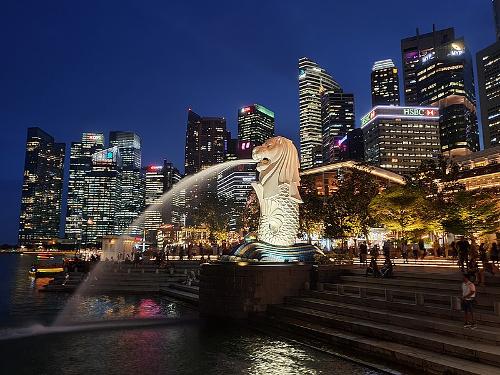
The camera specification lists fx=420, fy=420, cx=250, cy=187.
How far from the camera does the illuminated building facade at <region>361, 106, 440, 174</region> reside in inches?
6511

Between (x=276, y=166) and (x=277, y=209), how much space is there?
223cm

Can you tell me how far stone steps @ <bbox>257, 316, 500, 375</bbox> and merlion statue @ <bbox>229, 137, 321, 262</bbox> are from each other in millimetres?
4457

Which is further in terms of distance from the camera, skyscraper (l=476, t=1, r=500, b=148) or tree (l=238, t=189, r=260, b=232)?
skyscraper (l=476, t=1, r=500, b=148)

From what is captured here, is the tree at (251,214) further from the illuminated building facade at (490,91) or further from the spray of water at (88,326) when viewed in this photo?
the illuminated building facade at (490,91)

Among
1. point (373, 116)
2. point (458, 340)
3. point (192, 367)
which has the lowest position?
point (192, 367)

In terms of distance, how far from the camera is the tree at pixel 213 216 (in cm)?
6681

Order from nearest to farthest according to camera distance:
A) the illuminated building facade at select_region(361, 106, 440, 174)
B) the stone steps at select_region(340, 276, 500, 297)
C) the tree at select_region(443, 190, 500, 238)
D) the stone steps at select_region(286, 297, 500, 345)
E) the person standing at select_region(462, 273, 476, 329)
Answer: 1. the stone steps at select_region(286, 297, 500, 345)
2. the person standing at select_region(462, 273, 476, 329)
3. the stone steps at select_region(340, 276, 500, 297)
4. the tree at select_region(443, 190, 500, 238)
5. the illuminated building facade at select_region(361, 106, 440, 174)

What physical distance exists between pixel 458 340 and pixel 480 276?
454 cm

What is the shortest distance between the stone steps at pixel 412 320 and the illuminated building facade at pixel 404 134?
517 ft

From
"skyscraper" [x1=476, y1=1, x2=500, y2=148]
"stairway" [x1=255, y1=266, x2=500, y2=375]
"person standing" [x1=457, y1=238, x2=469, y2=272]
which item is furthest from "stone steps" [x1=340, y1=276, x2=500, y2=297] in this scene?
"skyscraper" [x1=476, y1=1, x2=500, y2=148]

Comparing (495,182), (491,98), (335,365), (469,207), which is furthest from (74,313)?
(491,98)

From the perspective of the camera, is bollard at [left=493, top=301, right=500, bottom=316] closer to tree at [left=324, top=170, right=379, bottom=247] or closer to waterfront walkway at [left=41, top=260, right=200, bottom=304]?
waterfront walkway at [left=41, top=260, right=200, bottom=304]

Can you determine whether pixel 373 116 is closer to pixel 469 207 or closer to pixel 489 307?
pixel 469 207

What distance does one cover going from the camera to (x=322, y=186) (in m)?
90.4
